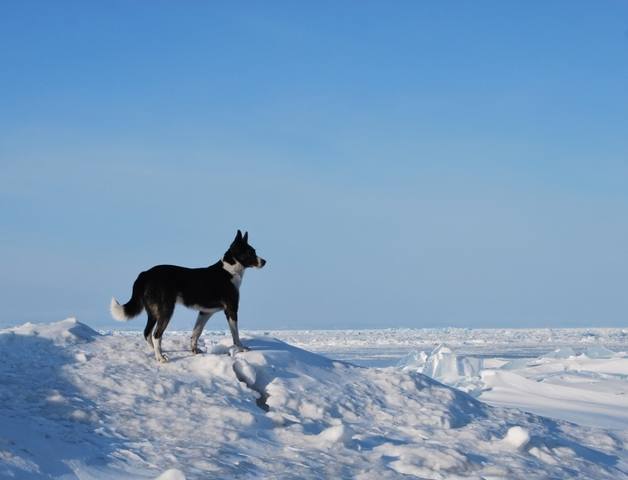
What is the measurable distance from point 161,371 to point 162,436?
1562mm

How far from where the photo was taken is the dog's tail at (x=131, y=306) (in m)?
8.23

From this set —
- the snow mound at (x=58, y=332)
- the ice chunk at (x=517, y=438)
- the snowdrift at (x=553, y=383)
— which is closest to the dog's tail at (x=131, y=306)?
the snow mound at (x=58, y=332)

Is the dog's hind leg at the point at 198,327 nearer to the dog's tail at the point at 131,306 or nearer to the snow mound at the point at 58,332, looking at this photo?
the dog's tail at the point at 131,306

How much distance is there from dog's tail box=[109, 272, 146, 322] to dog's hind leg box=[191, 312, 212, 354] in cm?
72

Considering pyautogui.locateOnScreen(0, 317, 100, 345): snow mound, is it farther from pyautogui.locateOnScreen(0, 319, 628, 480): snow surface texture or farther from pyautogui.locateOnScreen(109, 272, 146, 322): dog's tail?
pyautogui.locateOnScreen(109, 272, 146, 322): dog's tail

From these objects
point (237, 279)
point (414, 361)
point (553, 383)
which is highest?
point (237, 279)

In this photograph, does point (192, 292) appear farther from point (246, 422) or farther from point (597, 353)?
point (597, 353)

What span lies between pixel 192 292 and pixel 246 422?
6.81ft

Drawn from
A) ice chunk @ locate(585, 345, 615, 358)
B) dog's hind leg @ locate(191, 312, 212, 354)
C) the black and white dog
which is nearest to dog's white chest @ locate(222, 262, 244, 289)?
the black and white dog

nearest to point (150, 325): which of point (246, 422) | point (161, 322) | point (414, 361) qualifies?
point (161, 322)

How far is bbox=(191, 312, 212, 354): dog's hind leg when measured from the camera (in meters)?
8.50

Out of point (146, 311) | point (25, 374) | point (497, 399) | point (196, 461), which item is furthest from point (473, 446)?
point (497, 399)

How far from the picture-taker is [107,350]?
815 centimetres

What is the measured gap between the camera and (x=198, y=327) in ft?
28.2
